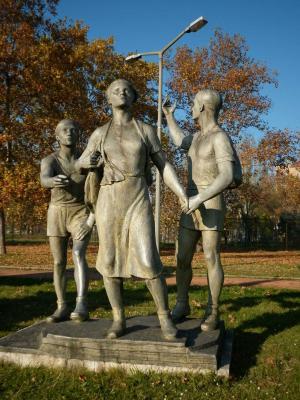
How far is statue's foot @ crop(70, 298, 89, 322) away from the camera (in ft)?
16.2

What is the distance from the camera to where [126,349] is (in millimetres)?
4184

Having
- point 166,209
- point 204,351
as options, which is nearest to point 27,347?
point 204,351

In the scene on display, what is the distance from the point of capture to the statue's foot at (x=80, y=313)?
16.2 feet

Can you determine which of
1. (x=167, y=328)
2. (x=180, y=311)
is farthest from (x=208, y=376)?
(x=180, y=311)

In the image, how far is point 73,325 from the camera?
15.7 feet

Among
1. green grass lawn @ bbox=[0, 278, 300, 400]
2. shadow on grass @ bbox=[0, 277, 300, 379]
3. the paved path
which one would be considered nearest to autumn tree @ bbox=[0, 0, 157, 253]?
the paved path

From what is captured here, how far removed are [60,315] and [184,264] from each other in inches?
62.2

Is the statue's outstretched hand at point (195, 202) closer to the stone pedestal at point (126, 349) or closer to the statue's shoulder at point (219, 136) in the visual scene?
the statue's shoulder at point (219, 136)

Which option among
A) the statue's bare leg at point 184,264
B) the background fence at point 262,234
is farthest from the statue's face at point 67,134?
the background fence at point 262,234

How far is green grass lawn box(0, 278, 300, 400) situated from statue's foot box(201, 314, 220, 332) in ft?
1.41

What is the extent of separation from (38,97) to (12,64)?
1653 millimetres

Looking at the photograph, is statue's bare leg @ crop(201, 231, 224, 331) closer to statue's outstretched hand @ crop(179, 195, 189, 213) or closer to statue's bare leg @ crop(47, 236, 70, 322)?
statue's outstretched hand @ crop(179, 195, 189, 213)

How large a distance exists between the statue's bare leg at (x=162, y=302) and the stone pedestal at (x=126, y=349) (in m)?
0.08

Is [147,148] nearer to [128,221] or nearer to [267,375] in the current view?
[128,221]
